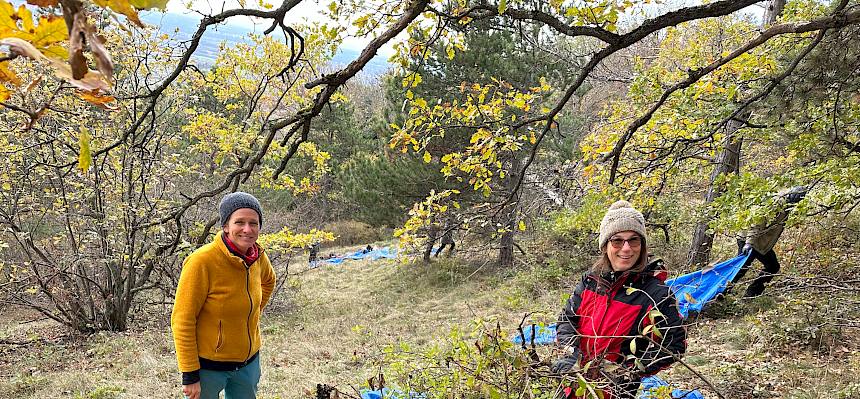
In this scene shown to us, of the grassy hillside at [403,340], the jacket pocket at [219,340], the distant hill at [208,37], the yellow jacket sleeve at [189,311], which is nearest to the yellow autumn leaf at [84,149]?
the grassy hillside at [403,340]

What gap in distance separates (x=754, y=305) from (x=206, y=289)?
4.98 meters

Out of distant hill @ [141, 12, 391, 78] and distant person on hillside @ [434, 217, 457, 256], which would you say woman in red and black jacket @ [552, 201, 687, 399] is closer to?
distant person on hillside @ [434, 217, 457, 256]

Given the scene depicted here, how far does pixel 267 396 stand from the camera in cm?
436

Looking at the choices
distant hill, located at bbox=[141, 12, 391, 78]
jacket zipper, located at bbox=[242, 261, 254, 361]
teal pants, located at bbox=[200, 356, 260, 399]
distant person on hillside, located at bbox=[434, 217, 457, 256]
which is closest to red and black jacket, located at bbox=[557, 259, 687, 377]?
distant person on hillside, located at bbox=[434, 217, 457, 256]

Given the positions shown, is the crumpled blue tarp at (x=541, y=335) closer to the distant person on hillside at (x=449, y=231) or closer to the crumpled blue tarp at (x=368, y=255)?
the distant person on hillside at (x=449, y=231)

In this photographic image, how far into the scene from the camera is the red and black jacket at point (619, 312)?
5.90 feet

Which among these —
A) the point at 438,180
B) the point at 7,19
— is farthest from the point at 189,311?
the point at 438,180

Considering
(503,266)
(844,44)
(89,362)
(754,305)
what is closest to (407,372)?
(844,44)

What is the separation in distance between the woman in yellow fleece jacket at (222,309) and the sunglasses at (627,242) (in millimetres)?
1724

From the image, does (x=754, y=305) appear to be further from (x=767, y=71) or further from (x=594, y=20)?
(x=594, y=20)

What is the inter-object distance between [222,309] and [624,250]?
A: 188 cm

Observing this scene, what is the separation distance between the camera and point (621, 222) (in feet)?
6.78

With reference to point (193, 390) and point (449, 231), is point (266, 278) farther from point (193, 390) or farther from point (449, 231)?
point (449, 231)

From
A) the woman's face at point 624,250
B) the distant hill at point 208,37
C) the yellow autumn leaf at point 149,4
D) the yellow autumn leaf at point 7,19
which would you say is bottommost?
the woman's face at point 624,250
